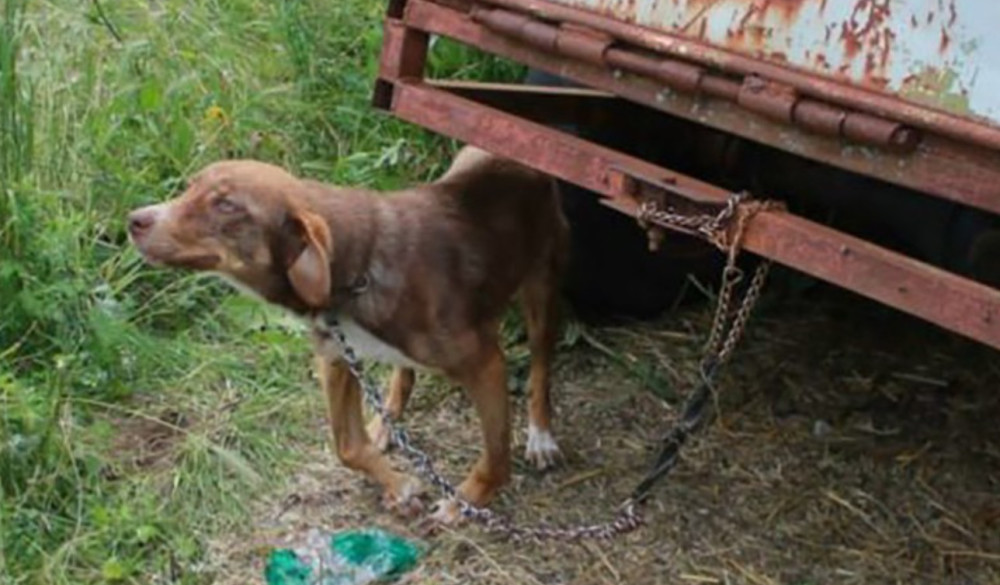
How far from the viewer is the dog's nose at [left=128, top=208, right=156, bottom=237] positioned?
3.71 metres

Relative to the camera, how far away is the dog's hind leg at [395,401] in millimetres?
4660

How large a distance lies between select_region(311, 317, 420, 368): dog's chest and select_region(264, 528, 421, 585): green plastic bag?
17.2 inches

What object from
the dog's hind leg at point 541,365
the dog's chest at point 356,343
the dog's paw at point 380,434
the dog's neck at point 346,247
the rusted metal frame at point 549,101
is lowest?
the dog's paw at point 380,434

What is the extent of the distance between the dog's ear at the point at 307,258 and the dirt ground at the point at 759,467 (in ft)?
2.39

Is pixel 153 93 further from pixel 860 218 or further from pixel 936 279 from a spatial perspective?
pixel 936 279

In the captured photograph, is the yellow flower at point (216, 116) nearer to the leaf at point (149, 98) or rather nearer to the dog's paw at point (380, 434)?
the leaf at point (149, 98)

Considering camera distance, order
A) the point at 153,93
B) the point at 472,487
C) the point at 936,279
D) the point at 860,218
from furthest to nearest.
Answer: the point at 153,93, the point at 860,218, the point at 472,487, the point at 936,279

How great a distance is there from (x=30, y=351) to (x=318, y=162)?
4.84 feet

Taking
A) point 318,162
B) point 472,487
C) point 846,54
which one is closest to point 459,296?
point 472,487

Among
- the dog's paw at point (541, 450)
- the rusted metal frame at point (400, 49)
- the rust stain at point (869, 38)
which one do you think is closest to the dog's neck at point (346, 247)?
the rusted metal frame at point (400, 49)

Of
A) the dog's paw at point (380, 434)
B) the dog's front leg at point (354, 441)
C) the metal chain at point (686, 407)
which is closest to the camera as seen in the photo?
the metal chain at point (686, 407)

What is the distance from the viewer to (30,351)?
468 centimetres

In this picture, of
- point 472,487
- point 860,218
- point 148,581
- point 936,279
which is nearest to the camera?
point 936,279

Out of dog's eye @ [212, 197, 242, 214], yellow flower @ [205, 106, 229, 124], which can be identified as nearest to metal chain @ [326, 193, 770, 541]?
dog's eye @ [212, 197, 242, 214]
